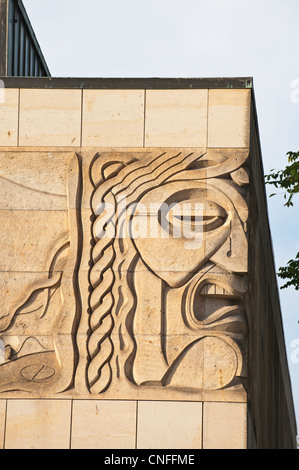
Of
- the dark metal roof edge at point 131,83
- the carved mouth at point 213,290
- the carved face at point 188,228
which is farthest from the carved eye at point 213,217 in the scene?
the dark metal roof edge at point 131,83

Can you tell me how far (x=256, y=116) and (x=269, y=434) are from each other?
7147mm

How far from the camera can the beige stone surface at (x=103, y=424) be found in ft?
38.1

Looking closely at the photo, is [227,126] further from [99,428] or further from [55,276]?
[99,428]

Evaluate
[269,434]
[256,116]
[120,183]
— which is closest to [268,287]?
[269,434]

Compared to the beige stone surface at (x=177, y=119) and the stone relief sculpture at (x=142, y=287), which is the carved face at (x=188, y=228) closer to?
the stone relief sculpture at (x=142, y=287)

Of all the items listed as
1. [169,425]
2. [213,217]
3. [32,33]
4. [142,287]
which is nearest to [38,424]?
[169,425]

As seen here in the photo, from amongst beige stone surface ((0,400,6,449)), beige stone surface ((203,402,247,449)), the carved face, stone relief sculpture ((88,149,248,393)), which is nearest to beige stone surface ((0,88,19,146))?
stone relief sculpture ((88,149,248,393))

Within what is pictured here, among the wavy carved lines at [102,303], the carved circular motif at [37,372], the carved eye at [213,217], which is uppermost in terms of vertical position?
the carved eye at [213,217]

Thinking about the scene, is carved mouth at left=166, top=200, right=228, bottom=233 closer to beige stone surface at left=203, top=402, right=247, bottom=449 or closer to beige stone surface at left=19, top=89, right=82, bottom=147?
beige stone surface at left=19, top=89, right=82, bottom=147

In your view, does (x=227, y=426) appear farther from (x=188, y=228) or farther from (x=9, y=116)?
(x=9, y=116)

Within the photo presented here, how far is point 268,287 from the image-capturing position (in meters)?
17.7

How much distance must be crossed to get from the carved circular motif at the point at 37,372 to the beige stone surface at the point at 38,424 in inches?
11.0

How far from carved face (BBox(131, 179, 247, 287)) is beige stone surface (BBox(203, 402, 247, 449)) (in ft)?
5.33

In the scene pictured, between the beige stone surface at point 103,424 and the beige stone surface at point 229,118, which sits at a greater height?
the beige stone surface at point 229,118
